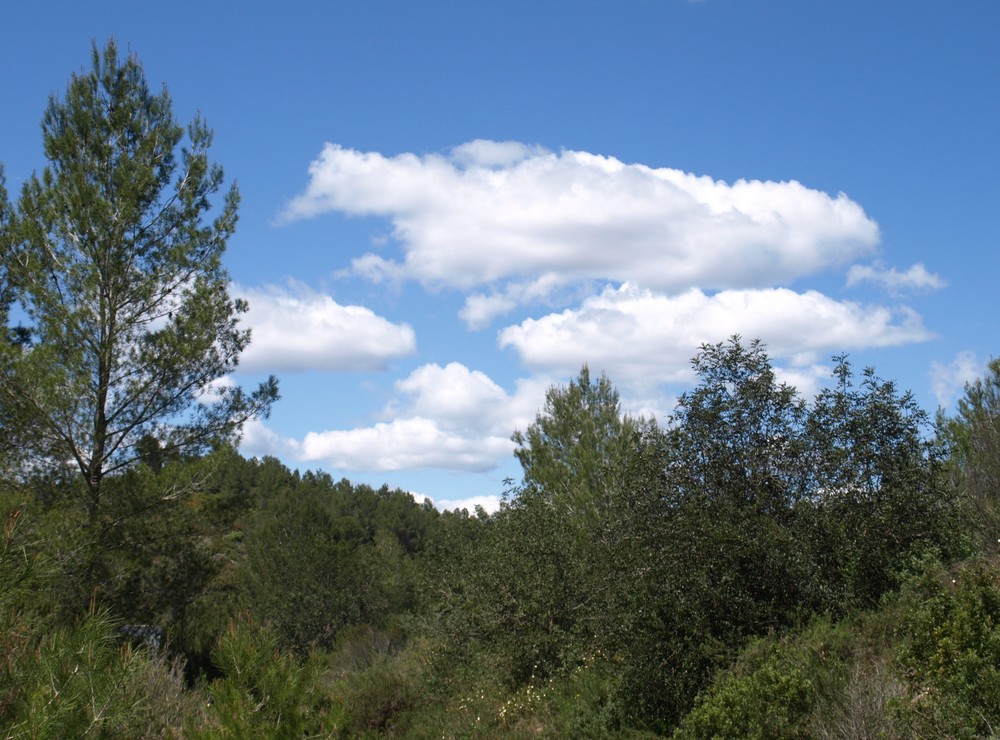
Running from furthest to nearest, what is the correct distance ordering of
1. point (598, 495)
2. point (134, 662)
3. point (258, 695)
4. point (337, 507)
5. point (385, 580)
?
point (337, 507), point (385, 580), point (598, 495), point (258, 695), point (134, 662)

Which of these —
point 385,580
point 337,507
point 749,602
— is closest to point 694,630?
point 749,602

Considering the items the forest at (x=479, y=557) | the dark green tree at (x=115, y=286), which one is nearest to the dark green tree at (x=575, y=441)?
the forest at (x=479, y=557)

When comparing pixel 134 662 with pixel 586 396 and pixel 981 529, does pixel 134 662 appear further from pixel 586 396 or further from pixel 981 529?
pixel 586 396

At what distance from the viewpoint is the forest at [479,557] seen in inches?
310

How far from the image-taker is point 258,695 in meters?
7.45

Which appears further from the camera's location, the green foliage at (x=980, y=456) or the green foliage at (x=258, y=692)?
the green foliage at (x=980, y=456)

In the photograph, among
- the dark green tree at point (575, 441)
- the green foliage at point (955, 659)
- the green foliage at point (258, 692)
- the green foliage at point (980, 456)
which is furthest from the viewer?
the dark green tree at point (575, 441)

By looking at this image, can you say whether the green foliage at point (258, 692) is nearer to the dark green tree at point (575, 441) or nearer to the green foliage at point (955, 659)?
the green foliage at point (955, 659)

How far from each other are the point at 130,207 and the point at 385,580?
88.1 ft

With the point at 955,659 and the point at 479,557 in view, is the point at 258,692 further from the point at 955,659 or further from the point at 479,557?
the point at 479,557

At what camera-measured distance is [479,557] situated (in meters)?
21.4

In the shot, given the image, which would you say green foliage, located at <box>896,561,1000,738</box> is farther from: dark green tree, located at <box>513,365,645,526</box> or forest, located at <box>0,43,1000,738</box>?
dark green tree, located at <box>513,365,645,526</box>

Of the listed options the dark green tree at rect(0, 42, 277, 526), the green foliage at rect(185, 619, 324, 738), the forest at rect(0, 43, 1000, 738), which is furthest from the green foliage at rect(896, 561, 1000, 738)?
the dark green tree at rect(0, 42, 277, 526)

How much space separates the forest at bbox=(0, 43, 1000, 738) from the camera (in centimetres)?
788
